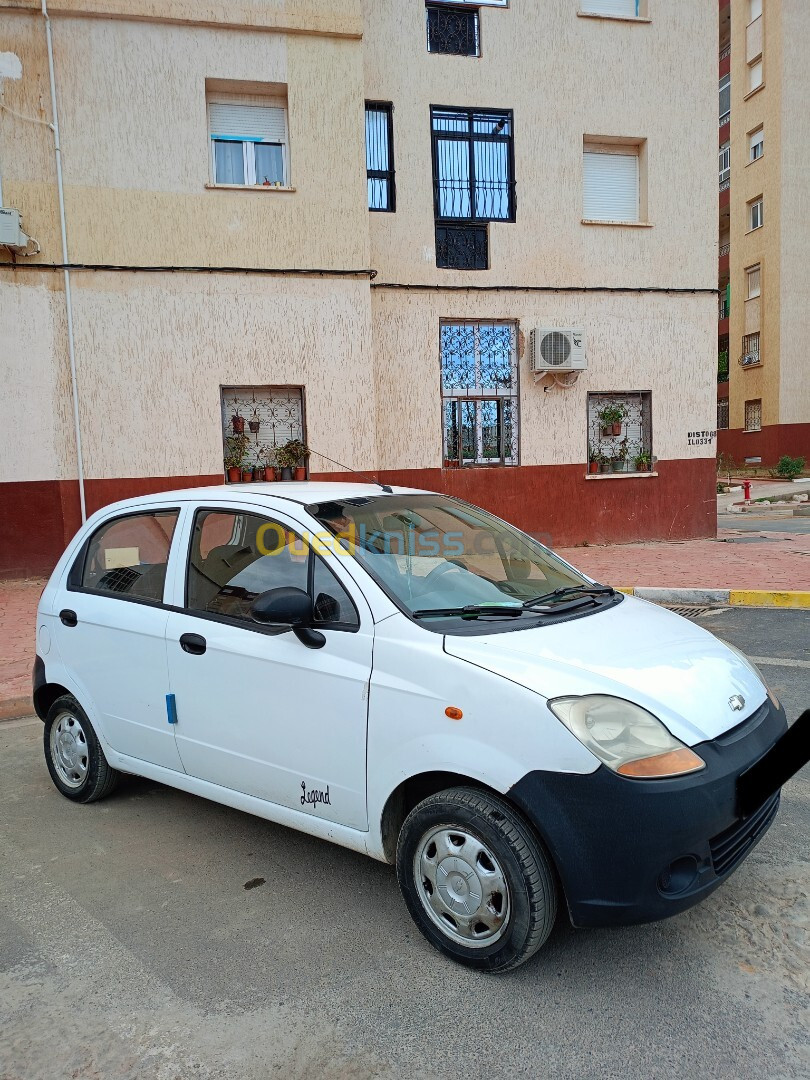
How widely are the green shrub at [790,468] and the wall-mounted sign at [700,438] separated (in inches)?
593

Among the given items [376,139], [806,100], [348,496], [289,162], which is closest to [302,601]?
[348,496]

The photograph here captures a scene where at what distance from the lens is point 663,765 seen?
2.42 meters

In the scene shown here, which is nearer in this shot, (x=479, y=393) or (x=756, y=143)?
(x=479, y=393)

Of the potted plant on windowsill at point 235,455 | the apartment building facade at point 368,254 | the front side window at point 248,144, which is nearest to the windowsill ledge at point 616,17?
the apartment building facade at point 368,254

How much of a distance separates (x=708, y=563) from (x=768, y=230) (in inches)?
849

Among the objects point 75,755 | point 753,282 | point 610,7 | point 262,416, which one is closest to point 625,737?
point 75,755

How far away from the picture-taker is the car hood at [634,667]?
2545mm

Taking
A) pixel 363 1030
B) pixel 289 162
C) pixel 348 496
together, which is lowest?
pixel 363 1030

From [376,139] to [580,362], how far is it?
15.3 feet

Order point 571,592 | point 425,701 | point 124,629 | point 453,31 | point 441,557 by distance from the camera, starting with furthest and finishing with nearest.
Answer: point 453,31, point 124,629, point 571,592, point 441,557, point 425,701

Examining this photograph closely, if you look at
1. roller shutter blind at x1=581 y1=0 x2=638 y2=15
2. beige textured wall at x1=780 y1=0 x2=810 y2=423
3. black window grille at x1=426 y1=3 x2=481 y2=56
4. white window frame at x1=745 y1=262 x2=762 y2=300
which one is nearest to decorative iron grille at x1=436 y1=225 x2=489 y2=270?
black window grille at x1=426 y1=3 x2=481 y2=56

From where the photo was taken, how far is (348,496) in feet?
11.8

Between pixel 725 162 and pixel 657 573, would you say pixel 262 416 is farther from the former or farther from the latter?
pixel 725 162

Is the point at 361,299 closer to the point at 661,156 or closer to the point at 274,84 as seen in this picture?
the point at 274,84
